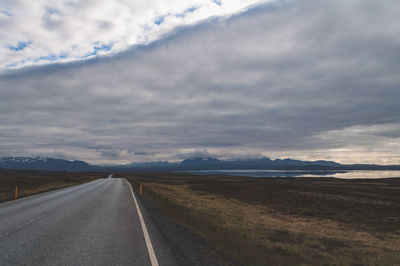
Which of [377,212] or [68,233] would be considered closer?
[68,233]

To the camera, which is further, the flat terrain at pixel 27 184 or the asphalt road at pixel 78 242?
the flat terrain at pixel 27 184

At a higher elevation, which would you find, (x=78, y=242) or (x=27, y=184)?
(x=78, y=242)

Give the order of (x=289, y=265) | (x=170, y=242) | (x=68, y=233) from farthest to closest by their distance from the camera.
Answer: (x=68, y=233)
(x=170, y=242)
(x=289, y=265)

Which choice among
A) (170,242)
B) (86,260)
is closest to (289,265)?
(170,242)

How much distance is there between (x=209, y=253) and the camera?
7480 millimetres

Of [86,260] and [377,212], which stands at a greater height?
[86,260]

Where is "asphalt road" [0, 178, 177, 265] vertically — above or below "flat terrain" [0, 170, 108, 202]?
above

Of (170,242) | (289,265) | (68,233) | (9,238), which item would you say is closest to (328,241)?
(289,265)

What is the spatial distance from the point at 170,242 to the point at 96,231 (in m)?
3.28

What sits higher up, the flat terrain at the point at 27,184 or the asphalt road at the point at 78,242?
the asphalt road at the point at 78,242

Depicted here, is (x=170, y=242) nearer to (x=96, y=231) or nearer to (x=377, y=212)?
(x=96, y=231)

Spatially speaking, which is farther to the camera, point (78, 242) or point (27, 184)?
point (27, 184)

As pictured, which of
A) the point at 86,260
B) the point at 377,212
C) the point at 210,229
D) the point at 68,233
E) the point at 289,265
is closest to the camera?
the point at 86,260

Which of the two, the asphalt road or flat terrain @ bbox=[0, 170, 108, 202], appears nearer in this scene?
the asphalt road
